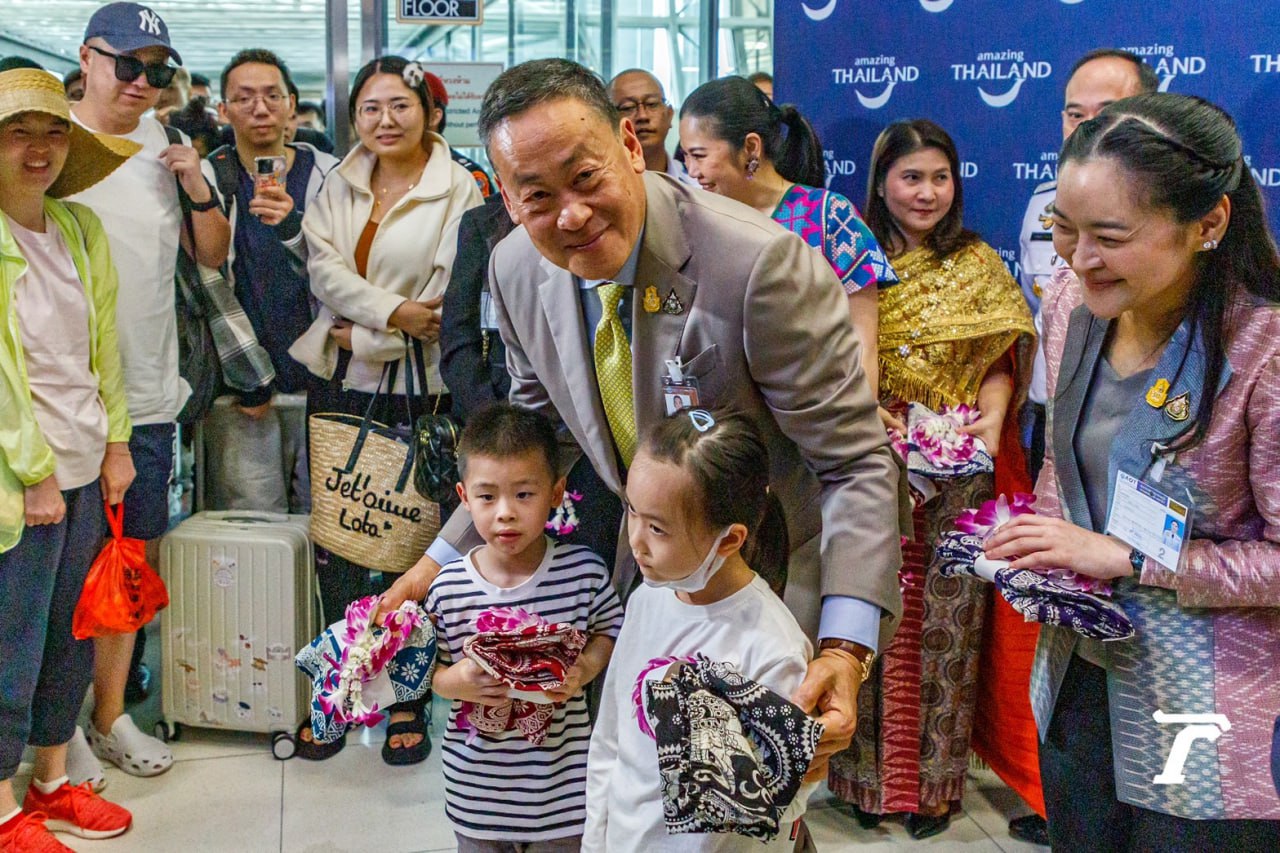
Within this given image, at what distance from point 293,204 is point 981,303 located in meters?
1.92

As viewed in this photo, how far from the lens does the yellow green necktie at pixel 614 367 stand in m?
1.65

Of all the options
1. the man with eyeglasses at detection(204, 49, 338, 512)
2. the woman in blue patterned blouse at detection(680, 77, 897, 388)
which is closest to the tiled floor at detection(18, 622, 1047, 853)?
the man with eyeglasses at detection(204, 49, 338, 512)

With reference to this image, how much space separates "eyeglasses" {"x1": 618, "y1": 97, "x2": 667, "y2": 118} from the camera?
11.7 ft

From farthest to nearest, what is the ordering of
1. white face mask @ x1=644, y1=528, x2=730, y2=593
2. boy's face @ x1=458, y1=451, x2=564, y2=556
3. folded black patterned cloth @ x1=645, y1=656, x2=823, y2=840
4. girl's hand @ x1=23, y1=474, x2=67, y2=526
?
girl's hand @ x1=23, y1=474, x2=67, y2=526
boy's face @ x1=458, y1=451, x2=564, y2=556
white face mask @ x1=644, y1=528, x2=730, y2=593
folded black patterned cloth @ x1=645, y1=656, x2=823, y2=840

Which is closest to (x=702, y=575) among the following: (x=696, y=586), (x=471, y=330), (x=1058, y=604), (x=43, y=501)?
(x=696, y=586)

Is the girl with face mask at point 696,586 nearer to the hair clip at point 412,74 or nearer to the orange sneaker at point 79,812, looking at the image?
the orange sneaker at point 79,812

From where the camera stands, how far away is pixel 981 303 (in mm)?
2932

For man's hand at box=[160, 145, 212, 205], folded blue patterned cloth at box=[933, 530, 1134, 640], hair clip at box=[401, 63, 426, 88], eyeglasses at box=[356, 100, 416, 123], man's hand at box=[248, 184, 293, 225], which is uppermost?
hair clip at box=[401, 63, 426, 88]

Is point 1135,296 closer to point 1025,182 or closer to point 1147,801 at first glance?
point 1147,801

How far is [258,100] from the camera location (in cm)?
347

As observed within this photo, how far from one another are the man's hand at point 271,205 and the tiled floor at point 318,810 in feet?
4.92

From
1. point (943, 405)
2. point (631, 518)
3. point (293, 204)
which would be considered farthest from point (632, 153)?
point (293, 204)

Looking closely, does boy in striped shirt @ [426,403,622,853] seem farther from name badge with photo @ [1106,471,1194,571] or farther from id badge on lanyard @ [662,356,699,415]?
name badge with photo @ [1106,471,1194,571]

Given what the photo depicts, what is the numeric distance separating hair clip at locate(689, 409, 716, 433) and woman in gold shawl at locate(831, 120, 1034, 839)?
1.44 m
